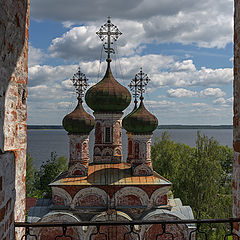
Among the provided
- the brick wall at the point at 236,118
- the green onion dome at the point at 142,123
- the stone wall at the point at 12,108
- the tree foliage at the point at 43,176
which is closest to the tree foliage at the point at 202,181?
the green onion dome at the point at 142,123

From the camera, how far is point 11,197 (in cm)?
259

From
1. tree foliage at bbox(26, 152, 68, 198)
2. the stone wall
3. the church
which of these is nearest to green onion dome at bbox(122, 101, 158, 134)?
the church

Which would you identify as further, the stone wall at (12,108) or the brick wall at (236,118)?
the brick wall at (236,118)

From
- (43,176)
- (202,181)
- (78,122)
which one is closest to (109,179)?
(78,122)

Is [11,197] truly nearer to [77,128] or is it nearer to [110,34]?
[77,128]

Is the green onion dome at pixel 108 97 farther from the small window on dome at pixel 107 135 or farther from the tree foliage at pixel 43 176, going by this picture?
the tree foliage at pixel 43 176

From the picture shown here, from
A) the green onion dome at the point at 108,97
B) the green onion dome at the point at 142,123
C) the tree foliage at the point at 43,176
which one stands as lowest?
the tree foliage at the point at 43,176

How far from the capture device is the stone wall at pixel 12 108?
7.87 feet

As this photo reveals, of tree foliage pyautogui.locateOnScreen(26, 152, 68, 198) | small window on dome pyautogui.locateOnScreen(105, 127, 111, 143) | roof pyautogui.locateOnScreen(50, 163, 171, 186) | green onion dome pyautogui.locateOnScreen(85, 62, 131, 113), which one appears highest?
green onion dome pyautogui.locateOnScreen(85, 62, 131, 113)

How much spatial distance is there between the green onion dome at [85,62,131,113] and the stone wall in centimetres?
1229

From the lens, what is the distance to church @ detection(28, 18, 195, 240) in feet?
40.2

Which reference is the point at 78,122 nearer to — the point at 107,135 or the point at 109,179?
the point at 107,135

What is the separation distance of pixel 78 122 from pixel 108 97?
197 centimetres

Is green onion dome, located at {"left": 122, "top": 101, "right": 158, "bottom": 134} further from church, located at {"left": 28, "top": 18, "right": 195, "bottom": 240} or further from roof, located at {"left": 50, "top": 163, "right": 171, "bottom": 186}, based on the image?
roof, located at {"left": 50, "top": 163, "right": 171, "bottom": 186}
